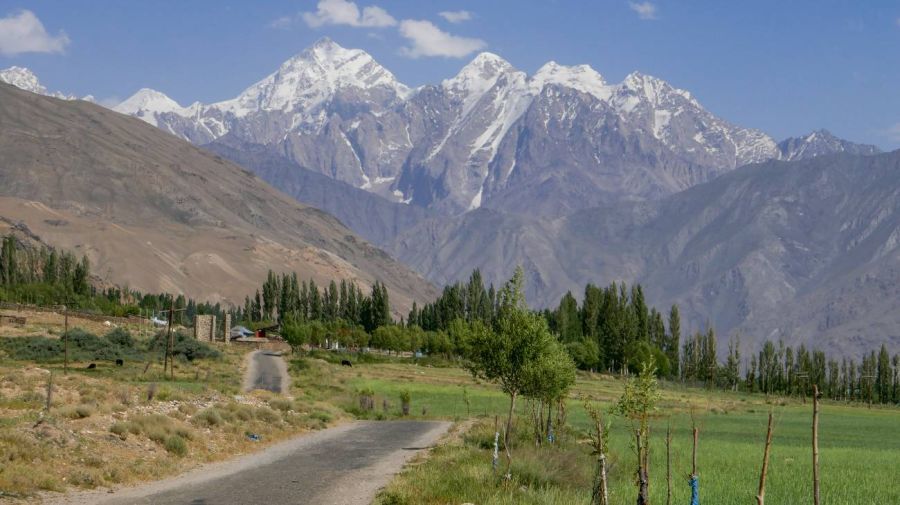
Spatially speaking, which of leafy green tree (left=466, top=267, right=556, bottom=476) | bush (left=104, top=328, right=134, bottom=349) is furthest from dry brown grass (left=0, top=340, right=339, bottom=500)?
bush (left=104, top=328, right=134, bottom=349)

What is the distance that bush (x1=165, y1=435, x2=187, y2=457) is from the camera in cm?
3681

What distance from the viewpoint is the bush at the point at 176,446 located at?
121 feet

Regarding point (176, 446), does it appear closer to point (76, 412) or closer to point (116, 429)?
point (116, 429)

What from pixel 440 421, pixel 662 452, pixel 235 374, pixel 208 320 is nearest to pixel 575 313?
pixel 208 320

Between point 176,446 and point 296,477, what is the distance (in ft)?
19.5

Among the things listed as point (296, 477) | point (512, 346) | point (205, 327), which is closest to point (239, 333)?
point (205, 327)

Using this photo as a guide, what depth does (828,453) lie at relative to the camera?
175ft

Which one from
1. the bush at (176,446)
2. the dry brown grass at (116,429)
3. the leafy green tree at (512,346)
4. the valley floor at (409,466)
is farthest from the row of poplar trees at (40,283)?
the leafy green tree at (512,346)

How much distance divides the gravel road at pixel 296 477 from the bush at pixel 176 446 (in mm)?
1397

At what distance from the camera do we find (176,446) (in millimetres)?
36906

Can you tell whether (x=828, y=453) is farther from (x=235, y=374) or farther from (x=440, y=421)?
(x=235, y=374)

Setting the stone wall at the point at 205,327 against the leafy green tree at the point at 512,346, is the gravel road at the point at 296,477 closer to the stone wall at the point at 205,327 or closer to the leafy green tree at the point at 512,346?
the leafy green tree at the point at 512,346

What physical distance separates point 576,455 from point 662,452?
38.6ft

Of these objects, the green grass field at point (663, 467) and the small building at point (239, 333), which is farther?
the small building at point (239, 333)
